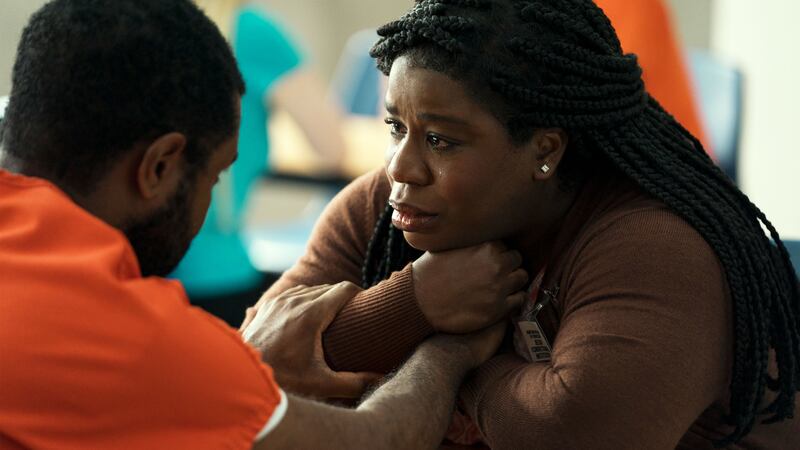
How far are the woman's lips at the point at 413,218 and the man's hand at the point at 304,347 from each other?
153 mm

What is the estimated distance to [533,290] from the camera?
1.54 metres

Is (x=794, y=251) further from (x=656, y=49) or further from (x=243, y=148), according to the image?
(x=243, y=148)

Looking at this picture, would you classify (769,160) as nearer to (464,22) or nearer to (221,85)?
(464,22)

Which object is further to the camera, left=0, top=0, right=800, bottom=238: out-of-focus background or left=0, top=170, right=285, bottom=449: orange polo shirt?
left=0, top=0, right=800, bottom=238: out-of-focus background

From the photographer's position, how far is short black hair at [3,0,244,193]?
1.12 m

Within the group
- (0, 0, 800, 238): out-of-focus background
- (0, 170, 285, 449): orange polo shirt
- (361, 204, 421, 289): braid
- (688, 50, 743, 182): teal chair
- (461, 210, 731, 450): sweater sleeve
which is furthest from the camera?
(0, 0, 800, 238): out-of-focus background

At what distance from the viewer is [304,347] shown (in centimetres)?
151

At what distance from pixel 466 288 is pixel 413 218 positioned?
0.12m

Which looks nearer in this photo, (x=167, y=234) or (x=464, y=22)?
(x=167, y=234)

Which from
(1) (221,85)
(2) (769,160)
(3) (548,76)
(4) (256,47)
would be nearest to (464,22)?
(3) (548,76)

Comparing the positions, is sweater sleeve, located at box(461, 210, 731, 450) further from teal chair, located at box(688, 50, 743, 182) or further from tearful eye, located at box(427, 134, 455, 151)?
teal chair, located at box(688, 50, 743, 182)

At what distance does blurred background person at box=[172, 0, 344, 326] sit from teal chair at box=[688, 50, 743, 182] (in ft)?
3.85

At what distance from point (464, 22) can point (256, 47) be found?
1515 millimetres

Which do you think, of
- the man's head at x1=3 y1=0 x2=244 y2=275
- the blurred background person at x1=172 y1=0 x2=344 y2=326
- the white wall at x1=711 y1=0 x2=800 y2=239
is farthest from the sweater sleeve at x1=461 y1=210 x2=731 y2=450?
the white wall at x1=711 y1=0 x2=800 y2=239
